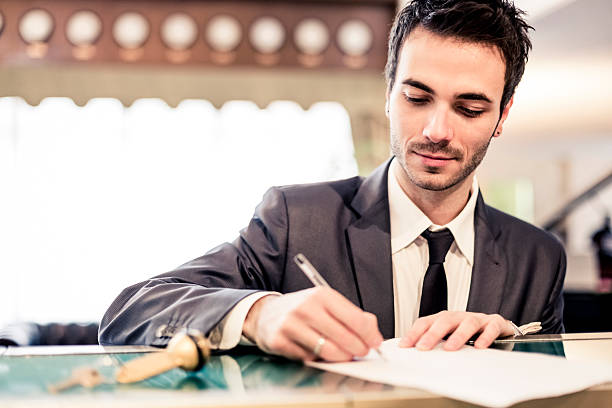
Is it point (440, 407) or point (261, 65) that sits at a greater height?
point (261, 65)

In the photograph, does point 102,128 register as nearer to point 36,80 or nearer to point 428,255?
point 36,80

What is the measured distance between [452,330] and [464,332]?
33 millimetres

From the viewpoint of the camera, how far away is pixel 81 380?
2.61ft

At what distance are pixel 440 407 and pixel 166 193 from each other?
4.42 meters

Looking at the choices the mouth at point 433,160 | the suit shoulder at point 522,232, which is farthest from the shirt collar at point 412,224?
the mouth at point 433,160

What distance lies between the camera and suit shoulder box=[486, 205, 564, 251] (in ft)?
6.31

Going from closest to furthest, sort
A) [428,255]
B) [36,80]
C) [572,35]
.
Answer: [428,255] < [572,35] < [36,80]

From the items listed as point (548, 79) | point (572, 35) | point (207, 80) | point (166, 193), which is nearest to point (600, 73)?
point (572, 35)

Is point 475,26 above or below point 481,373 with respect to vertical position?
above

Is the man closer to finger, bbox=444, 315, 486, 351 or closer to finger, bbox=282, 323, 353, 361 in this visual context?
finger, bbox=444, 315, 486, 351

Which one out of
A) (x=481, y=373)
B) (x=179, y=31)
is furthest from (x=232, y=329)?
(x=179, y=31)

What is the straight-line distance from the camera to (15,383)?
798 millimetres

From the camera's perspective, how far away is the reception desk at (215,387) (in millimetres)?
723

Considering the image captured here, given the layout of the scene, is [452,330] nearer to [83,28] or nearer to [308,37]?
[308,37]
